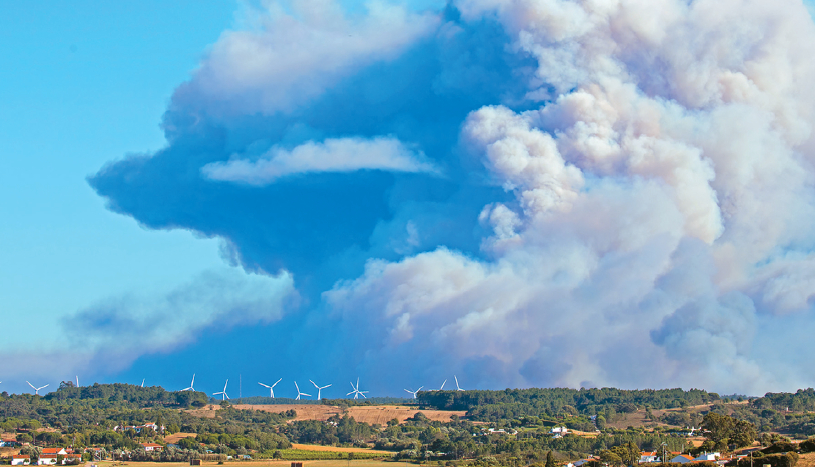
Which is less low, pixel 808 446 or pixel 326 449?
pixel 326 449

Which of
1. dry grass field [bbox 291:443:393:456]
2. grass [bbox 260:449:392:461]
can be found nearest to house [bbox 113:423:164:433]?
dry grass field [bbox 291:443:393:456]

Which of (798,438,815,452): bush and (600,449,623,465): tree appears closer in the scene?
(798,438,815,452): bush

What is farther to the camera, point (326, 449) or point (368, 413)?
point (368, 413)

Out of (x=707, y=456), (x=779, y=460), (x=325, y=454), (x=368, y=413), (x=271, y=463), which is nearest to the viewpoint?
(x=779, y=460)

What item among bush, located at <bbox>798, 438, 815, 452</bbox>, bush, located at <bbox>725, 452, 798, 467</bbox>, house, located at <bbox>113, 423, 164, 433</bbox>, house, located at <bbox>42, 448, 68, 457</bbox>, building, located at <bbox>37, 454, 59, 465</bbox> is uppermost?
house, located at <bbox>113, 423, 164, 433</bbox>

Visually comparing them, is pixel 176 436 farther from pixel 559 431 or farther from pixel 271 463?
pixel 559 431

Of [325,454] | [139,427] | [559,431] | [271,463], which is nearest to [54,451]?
[271,463]

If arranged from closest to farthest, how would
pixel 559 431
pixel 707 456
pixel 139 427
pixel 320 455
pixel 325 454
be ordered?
1. pixel 707 456
2. pixel 320 455
3. pixel 325 454
4. pixel 559 431
5. pixel 139 427

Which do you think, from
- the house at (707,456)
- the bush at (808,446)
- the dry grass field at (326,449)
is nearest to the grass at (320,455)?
the dry grass field at (326,449)

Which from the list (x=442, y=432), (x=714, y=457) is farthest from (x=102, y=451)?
(x=714, y=457)

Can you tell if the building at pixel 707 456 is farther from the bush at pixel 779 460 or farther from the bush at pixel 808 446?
the bush at pixel 779 460

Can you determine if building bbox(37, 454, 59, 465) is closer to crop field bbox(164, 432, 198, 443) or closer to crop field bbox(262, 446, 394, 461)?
crop field bbox(164, 432, 198, 443)

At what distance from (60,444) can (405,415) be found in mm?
75595

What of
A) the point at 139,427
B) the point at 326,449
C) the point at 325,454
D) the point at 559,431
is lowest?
the point at 325,454
